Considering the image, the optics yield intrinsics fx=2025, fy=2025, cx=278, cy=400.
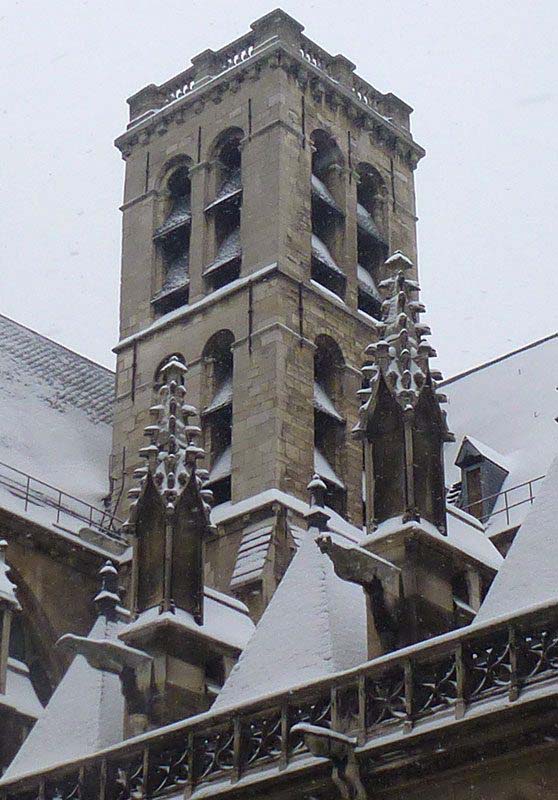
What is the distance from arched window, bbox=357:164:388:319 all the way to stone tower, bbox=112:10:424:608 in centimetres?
4

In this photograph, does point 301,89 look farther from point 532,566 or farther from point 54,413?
point 532,566

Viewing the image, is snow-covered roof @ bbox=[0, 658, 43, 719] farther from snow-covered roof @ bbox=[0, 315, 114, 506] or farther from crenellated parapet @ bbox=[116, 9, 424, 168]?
crenellated parapet @ bbox=[116, 9, 424, 168]

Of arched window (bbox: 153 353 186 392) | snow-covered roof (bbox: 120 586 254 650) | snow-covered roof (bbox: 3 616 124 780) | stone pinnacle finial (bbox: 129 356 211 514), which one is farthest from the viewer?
arched window (bbox: 153 353 186 392)

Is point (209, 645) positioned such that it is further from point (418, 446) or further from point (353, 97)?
point (353, 97)

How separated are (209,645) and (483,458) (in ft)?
43.2

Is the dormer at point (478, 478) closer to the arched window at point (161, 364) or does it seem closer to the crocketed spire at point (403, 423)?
the arched window at point (161, 364)

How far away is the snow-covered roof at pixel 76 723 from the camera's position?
2530 centimetres

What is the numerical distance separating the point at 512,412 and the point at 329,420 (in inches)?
153

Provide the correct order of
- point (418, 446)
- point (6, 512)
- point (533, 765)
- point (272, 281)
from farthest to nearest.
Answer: point (272, 281) → point (6, 512) → point (418, 446) → point (533, 765)

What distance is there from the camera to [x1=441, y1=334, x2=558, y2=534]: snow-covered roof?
38469 mm

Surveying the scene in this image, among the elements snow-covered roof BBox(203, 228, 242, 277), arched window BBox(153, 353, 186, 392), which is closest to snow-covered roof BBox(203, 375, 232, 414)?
arched window BBox(153, 353, 186, 392)

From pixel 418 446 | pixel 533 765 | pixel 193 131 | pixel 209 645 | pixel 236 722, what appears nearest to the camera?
pixel 533 765

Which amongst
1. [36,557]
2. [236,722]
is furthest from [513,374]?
[236,722]

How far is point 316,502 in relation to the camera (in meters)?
25.2
